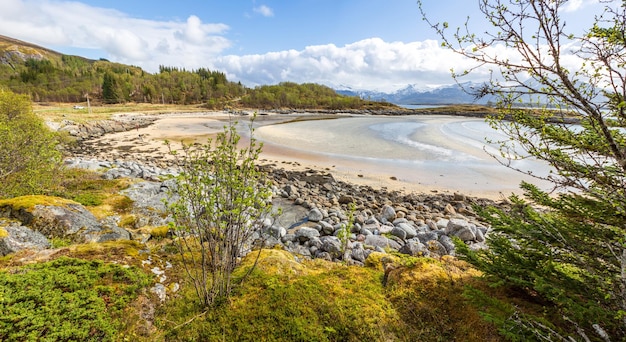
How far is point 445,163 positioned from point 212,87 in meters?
126

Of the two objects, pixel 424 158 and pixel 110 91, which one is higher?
pixel 110 91

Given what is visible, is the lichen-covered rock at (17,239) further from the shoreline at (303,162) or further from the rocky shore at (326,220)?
the shoreline at (303,162)

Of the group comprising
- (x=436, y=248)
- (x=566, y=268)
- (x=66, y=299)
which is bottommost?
(x=436, y=248)

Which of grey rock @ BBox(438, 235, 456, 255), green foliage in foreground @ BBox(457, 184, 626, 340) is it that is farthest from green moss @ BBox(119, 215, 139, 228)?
grey rock @ BBox(438, 235, 456, 255)

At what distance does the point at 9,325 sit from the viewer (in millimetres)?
2766

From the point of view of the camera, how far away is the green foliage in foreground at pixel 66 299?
2840 millimetres

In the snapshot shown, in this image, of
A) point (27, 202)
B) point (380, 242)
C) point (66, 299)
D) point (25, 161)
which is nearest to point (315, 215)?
point (380, 242)

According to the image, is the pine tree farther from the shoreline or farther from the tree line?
the shoreline

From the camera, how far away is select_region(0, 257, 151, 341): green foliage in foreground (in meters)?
2.84

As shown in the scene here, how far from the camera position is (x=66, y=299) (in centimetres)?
327

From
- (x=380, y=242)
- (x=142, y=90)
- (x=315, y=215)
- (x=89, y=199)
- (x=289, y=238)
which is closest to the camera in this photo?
(x=89, y=199)

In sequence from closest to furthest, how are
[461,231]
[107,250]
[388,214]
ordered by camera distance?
[107,250] < [461,231] < [388,214]

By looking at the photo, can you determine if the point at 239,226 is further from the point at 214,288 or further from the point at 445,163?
the point at 445,163

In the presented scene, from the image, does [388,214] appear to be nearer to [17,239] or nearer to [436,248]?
[436,248]
